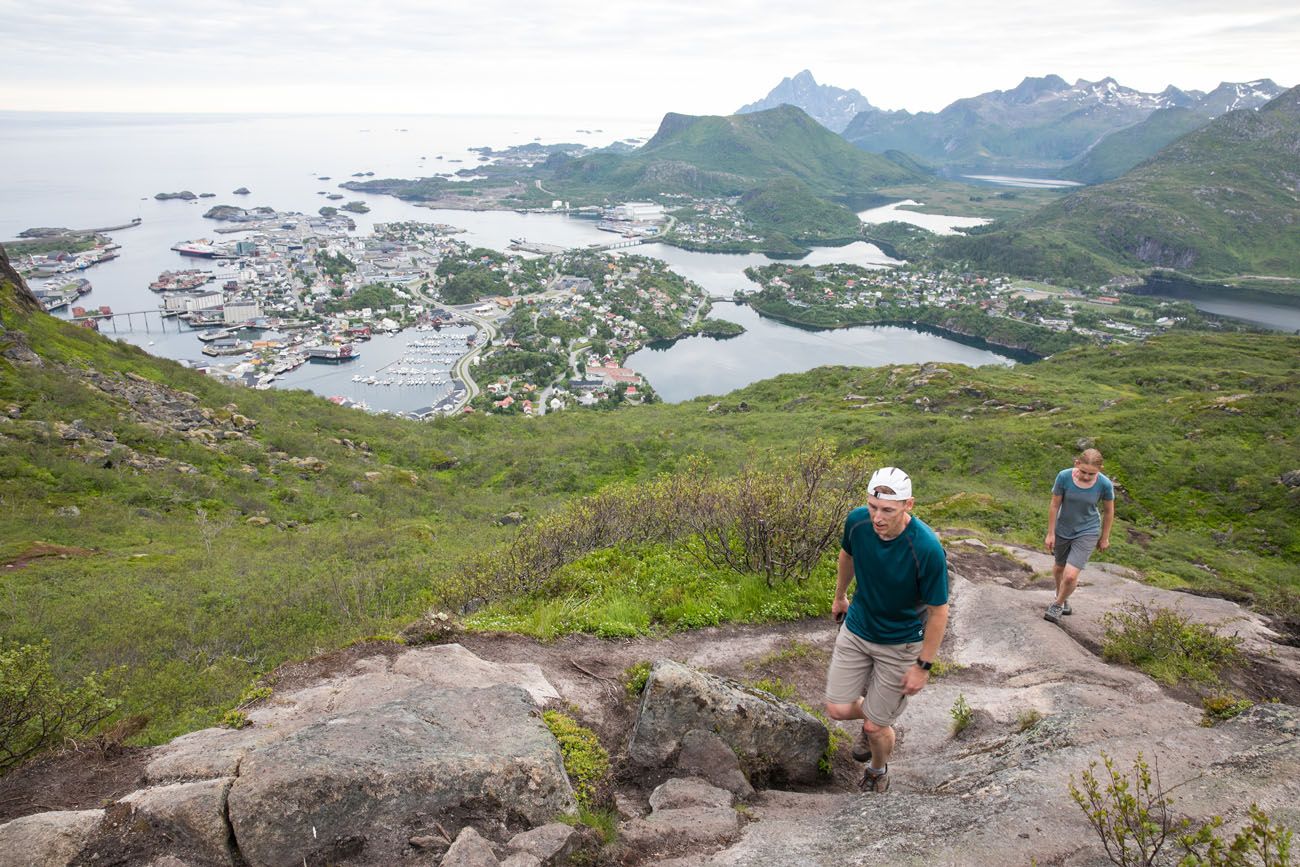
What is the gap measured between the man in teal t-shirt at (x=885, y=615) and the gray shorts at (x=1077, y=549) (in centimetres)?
452

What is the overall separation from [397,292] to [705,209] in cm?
12182

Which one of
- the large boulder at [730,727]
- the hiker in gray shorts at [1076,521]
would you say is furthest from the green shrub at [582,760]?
the hiker in gray shorts at [1076,521]

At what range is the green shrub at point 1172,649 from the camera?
649cm

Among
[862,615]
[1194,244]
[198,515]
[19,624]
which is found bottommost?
[198,515]

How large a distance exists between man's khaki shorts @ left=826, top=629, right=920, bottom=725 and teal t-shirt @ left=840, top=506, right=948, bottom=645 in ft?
0.35

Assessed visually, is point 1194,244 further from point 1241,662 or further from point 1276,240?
point 1241,662

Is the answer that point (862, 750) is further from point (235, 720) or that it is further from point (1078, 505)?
point (235, 720)

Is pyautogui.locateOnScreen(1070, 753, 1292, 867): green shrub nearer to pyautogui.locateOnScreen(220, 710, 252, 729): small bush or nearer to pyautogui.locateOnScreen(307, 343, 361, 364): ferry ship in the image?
pyautogui.locateOnScreen(220, 710, 252, 729): small bush

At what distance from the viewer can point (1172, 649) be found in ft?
22.4

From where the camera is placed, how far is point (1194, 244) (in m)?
127

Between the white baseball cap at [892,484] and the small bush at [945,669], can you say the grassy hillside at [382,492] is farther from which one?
the white baseball cap at [892,484]

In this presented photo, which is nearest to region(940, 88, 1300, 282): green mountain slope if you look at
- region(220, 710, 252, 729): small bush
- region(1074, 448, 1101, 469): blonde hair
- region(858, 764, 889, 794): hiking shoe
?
region(1074, 448, 1101, 469): blonde hair

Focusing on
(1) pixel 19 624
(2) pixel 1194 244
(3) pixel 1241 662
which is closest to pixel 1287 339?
(3) pixel 1241 662

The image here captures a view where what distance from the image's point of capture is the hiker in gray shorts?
7.85 meters
